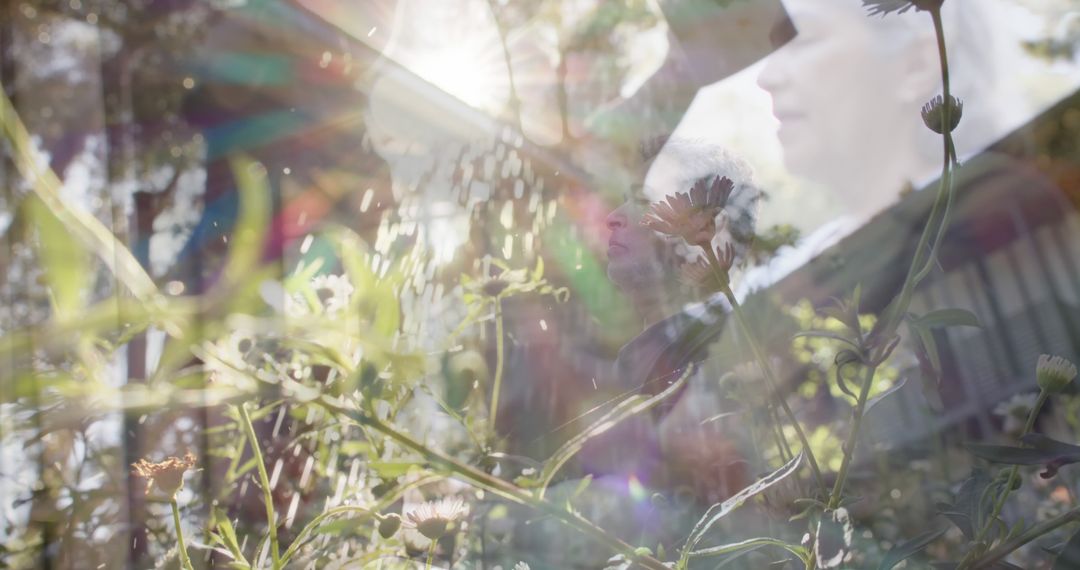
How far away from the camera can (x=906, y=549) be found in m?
0.25

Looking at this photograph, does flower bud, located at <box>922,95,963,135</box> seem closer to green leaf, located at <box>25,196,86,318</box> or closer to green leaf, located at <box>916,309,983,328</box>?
green leaf, located at <box>916,309,983,328</box>

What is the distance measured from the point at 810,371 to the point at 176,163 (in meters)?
0.65

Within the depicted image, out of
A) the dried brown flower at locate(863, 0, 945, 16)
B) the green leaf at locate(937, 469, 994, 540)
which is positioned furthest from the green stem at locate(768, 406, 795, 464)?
the dried brown flower at locate(863, 0, 945, 16)

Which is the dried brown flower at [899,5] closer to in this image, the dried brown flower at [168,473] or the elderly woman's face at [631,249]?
the elderly woman's face at [631,249]

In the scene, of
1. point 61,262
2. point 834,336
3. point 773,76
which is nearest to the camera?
point 61,262

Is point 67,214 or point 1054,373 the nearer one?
point 67,214

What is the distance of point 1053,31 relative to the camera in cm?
46

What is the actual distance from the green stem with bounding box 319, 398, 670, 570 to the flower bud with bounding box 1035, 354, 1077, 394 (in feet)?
0.53

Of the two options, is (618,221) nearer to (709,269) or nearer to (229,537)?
(709,269)

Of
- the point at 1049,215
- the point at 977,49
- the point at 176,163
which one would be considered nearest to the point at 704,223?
the point at 977,49

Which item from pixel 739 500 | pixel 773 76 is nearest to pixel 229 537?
pixel 739 500

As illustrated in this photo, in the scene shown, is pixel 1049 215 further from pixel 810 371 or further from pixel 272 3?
pixel 272 3

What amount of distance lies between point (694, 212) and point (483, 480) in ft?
0.34

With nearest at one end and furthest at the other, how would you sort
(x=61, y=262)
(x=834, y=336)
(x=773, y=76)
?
(x=61, y=262) → (x=834, y=336) → (x=773, y=76)
